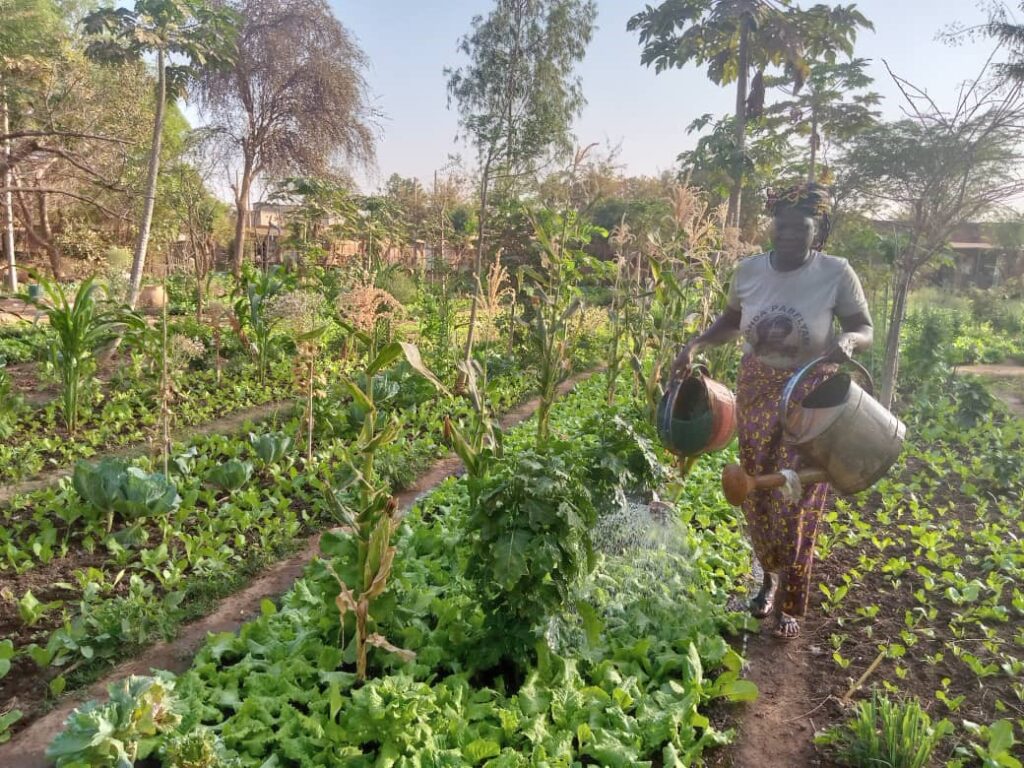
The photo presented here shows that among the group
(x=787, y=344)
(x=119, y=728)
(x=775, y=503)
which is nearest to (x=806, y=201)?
(x=787, y=344)

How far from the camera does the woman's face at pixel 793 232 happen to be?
236 centimetres

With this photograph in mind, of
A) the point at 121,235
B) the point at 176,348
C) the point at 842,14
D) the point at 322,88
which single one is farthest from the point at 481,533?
the point at 121,235

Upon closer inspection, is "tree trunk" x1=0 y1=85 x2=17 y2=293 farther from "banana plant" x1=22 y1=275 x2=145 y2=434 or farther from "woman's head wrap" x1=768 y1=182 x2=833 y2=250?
"woman's head wrap" x1=768 y1=182 x2=833 y2=250

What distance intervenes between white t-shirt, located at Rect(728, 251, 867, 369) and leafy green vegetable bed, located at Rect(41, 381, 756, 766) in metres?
0.60

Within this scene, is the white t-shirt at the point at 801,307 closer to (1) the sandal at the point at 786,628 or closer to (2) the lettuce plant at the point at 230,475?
(1) the sandal at the point at 786,628

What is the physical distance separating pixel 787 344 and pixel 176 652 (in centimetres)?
243

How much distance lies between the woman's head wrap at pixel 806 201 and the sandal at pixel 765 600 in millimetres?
1440

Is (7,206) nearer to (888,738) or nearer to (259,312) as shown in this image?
(259,312)

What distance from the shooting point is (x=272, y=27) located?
1530 centimetres

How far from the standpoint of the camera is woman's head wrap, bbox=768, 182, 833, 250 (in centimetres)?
236

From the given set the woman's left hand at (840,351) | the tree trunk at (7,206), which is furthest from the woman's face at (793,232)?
the tree trunk at (7,206)

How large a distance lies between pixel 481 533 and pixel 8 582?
2042 mm

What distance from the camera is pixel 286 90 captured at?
15.5 m

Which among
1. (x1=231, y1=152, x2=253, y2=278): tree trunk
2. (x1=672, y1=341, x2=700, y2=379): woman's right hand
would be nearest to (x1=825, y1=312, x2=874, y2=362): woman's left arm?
(x1=672, y1=341, x2=700, y2=379): woman's right hand
